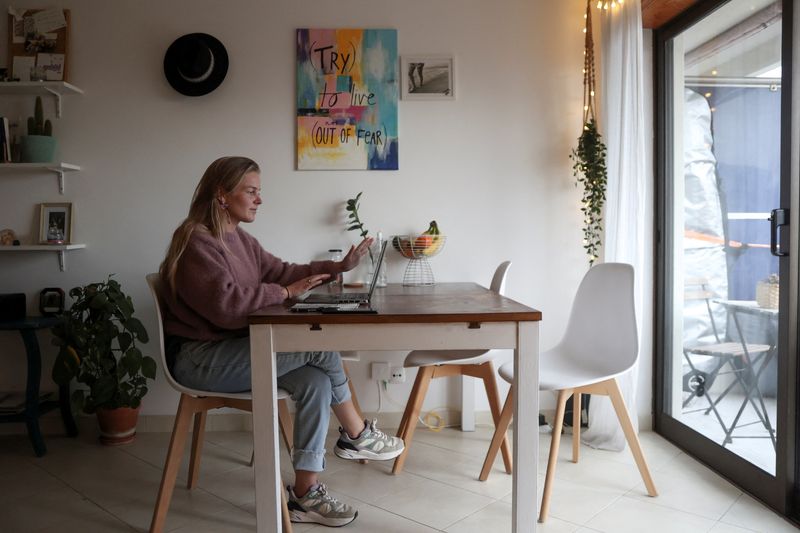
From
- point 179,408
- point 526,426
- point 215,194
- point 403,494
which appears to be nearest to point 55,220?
point 215,194

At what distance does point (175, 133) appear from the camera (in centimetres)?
311

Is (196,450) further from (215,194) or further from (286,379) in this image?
(215,194)

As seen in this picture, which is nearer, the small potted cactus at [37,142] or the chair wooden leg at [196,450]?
the chair wooden leg at [196,450]

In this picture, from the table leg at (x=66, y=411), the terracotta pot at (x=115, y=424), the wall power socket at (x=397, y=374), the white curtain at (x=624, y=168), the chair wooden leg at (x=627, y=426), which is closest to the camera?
the chair wooden leg at (x=627, y=426)

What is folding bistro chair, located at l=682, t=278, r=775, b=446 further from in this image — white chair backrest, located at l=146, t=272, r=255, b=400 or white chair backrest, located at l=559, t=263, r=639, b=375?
white chair backrest, located at l=146, t=272, r=255, b=400

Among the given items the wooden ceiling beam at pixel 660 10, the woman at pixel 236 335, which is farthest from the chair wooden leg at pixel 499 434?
the wooden ceiling beam at pixel 660 10

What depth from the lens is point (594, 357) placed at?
2.45m

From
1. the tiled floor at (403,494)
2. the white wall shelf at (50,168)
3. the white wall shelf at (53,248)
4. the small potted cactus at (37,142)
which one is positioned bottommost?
the tiled floor at (403,494)

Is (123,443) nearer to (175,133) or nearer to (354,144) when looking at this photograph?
(175,133)

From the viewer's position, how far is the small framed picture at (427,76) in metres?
3.11

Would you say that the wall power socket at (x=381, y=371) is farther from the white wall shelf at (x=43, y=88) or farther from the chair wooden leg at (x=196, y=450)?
the white wall shelf at (x=43, y=88)

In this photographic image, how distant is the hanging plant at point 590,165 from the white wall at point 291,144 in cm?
5

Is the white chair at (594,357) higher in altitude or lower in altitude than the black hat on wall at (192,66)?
lower

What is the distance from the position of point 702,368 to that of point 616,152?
40.6 inches
